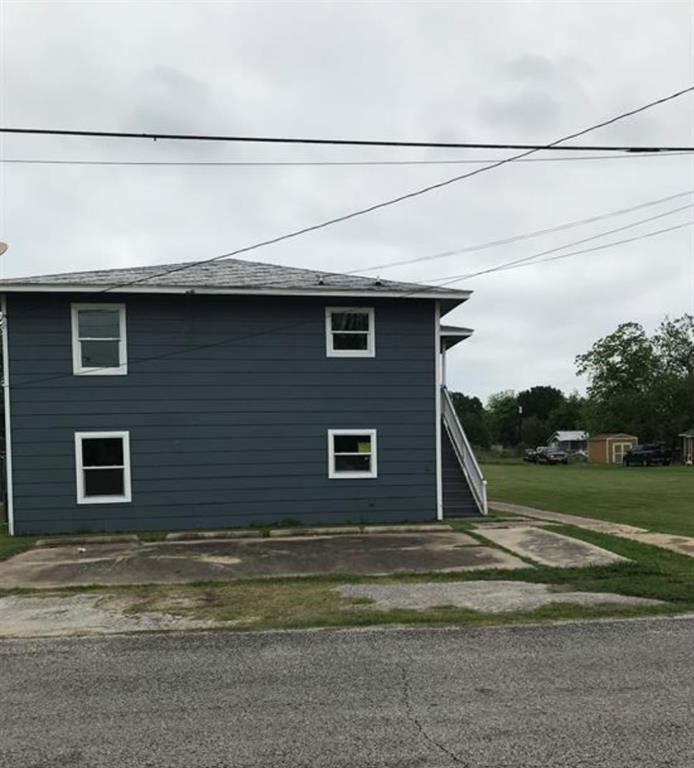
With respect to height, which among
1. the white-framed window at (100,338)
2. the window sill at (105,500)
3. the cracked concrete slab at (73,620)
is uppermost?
the white-framed window at (100,338)

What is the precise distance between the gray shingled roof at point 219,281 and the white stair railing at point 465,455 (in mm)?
3355

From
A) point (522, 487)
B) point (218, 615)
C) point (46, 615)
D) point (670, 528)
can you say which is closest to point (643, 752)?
point (218, 615)

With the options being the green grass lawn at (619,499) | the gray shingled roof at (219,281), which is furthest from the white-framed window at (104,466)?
the green grass lawn at (619,499)

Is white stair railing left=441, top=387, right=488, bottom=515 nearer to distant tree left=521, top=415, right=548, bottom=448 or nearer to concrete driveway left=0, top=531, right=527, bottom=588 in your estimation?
concrete driveway left=0, top=531, right=527, bottom=588

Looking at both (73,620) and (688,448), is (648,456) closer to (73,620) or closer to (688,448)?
(688,448)

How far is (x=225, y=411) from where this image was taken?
14.5m

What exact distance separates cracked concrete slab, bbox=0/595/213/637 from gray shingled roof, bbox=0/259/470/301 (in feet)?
25.2

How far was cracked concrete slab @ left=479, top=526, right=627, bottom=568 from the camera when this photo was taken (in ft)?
31.2

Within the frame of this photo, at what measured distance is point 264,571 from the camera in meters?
9.34

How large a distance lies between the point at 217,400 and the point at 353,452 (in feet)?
9.96

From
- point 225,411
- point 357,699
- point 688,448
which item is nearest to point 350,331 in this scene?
point 225,411

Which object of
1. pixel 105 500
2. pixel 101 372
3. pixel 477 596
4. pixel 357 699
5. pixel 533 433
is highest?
pixel 101 372

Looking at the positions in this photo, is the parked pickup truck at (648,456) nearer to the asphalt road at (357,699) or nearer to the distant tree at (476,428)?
the distant tree at (476,428)

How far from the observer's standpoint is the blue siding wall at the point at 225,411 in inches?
549
